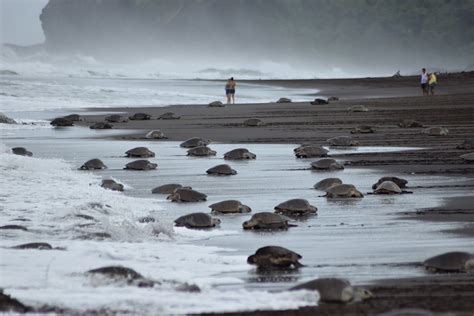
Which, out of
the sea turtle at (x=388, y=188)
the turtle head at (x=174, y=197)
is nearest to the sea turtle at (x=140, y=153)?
the turtle head at (x=174, y=197)

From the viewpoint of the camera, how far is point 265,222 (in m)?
7.79

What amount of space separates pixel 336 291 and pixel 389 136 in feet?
39.1

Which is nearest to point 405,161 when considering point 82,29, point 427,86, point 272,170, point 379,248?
point 272,170

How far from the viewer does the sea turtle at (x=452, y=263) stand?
19.2ft

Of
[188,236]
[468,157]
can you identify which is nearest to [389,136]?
[468,157]

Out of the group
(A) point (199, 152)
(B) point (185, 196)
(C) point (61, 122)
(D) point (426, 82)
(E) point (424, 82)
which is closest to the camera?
(B) point (185, 196)

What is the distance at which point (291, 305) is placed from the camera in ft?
16.4

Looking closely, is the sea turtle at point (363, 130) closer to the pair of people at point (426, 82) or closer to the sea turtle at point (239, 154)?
the sea turtle at point (239, 154)

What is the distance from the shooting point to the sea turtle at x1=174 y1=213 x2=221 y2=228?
25.5 feet

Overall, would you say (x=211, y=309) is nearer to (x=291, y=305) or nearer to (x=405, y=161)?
(x=291, y=305)

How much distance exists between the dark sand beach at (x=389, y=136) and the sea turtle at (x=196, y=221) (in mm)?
1798

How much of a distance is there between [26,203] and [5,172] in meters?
2.58

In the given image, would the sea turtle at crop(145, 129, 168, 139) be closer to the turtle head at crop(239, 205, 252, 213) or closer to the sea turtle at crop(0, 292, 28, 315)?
the turtle head at crop(239, 205, 252, 213)

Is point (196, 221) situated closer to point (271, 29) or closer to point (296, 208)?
point (296, 208)
